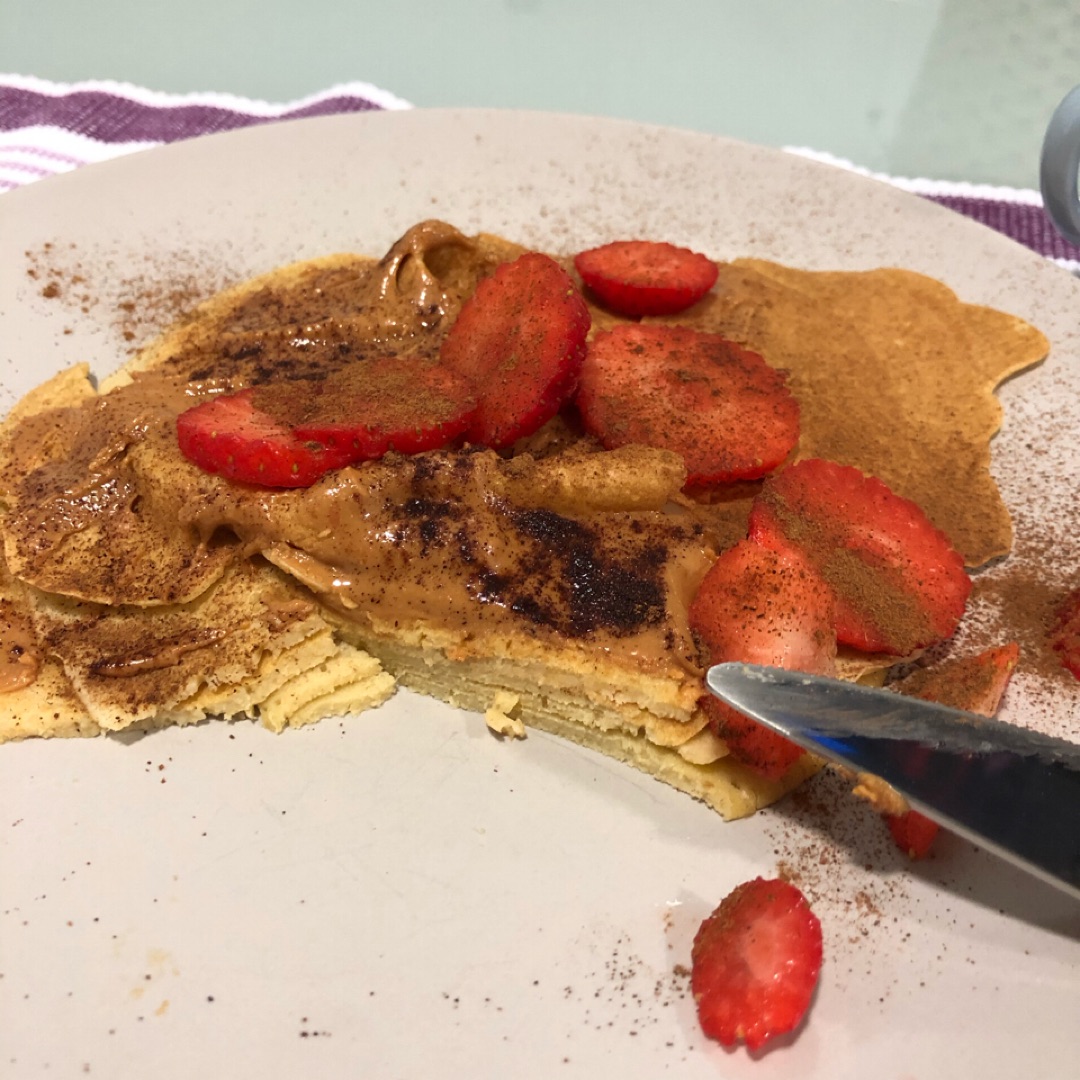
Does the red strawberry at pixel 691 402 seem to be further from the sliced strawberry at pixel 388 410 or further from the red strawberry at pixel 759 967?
the red strawberry at pixel 759 967

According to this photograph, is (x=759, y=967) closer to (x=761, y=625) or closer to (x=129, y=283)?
(x=761, y=625)

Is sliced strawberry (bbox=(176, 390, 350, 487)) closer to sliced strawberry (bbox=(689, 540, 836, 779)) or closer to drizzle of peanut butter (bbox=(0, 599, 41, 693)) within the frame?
drizzle of peanut butter (bbox=(0, 599, 41, 693))

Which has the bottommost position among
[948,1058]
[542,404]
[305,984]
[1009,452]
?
[305,984]

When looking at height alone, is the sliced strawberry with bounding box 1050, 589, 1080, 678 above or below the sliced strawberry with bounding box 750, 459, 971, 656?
below

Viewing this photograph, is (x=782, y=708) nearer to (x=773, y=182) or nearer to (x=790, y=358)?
(x=790, y=358)

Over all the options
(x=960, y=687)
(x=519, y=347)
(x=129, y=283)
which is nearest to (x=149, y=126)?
(x=129, y=283)

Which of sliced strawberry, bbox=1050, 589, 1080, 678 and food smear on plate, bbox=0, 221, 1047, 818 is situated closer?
food smear on plate, bbox=0, 221, 1047, 818

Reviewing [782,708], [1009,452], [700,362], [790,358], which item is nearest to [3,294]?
[700,362]

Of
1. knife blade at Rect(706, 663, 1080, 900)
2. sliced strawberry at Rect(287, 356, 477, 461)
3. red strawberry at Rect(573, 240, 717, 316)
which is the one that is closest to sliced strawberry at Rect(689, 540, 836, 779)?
knife blade at Rect(706, 663, 1080, 900)
